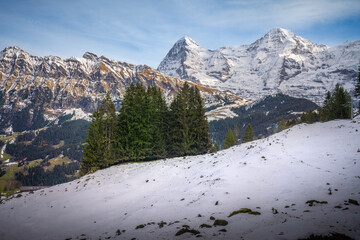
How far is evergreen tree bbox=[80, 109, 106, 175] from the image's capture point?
3262cm

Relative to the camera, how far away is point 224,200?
1237 cm

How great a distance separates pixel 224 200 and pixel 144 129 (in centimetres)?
2460

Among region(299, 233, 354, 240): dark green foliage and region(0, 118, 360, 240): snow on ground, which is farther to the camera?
region(0, 118, 360, 240): snow on ground

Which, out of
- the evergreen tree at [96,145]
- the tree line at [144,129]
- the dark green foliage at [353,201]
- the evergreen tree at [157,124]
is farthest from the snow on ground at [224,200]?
the evergreen tree at [157,124]

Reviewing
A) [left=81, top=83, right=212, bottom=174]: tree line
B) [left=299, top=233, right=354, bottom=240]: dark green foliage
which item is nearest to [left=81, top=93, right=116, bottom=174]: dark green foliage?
[left=81, top=83, right=212, bottom=174]: tree line

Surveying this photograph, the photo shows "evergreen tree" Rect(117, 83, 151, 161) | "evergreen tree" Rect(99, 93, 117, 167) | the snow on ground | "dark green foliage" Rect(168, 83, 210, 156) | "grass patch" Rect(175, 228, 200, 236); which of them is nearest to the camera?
the snow on ground

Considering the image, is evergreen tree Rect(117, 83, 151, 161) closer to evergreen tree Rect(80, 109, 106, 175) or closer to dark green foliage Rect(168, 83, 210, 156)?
evergreen tree Rect(80, 109, 106, 175)

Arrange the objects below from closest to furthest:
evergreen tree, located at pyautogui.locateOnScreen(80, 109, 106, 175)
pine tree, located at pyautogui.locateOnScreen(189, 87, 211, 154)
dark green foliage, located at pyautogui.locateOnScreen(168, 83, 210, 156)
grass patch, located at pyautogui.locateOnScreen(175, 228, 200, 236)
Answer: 1. grass patch, located at pyautogui.locateOnScreen(175, 228, 200, 236)
2. evergreen tree, located at pyautogui.locateOnScreen(80, 109, 106, 175)
3. dark green foliage, located at pyautogui.locateOnScreen(168, 83, 210, 156)
4. pine tree, located at pyautogui.locateOnScreen(189, 87, 211, 154)

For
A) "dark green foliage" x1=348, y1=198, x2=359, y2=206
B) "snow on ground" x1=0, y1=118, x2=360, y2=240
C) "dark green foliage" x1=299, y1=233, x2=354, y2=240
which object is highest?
"dark green foliage" x1=299, y1=233, x2=354, y2=240

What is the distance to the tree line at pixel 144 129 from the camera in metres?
34.0

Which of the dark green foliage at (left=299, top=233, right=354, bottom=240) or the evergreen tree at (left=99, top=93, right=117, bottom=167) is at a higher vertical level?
the evergreen tree at (left=99, top=93, right=117, bottom=167)

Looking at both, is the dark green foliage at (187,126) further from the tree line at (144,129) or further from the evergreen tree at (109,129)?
the evergreen tree at (109,129)

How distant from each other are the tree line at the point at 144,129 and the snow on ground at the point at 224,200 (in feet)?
33.1

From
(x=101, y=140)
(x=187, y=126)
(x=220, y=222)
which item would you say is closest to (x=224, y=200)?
(x=220, y=222)
